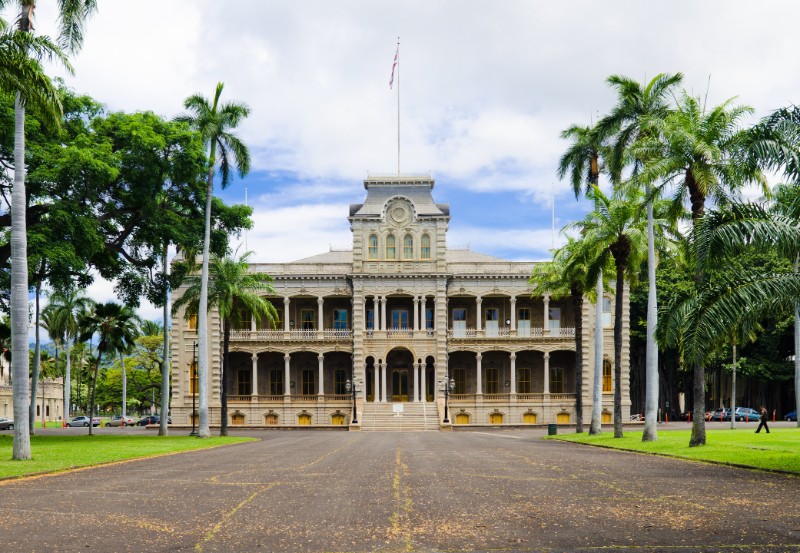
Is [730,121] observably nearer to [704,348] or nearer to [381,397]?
[704,348]

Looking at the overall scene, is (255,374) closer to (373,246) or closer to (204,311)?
(373,246)

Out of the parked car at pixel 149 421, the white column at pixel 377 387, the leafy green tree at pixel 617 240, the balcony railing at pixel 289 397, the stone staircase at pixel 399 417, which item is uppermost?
the leafy green tree at pixel 617 240

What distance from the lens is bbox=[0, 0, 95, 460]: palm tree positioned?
21188 millimetres

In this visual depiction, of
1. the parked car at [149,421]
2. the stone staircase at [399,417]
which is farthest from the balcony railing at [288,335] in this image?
the parked car at [149,421]

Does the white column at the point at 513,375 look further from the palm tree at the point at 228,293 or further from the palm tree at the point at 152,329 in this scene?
the palm tree at the point at 152,329

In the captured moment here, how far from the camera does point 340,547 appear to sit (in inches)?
380

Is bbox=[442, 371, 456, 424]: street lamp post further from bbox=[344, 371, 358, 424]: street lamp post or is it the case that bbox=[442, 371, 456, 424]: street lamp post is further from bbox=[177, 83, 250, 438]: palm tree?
bbox=[177, 83, 250, 438]: palm tree

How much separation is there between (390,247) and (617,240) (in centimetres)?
2851

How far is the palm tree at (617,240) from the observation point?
35.5 meters

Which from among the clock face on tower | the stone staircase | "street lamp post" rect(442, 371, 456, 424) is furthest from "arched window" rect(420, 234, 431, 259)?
the stone staircase

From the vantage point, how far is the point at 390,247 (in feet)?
207

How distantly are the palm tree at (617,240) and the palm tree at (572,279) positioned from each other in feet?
3.19

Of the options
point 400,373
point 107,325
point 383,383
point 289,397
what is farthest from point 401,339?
point 107,325

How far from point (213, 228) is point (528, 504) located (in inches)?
1263
